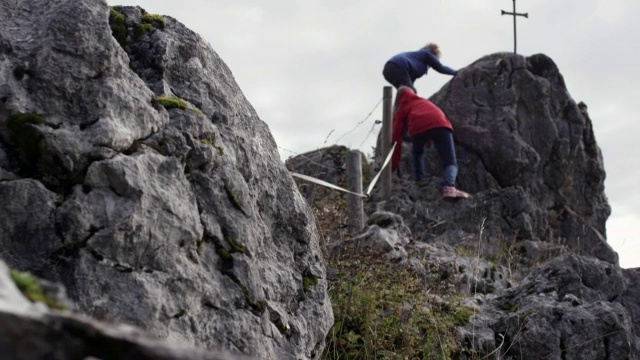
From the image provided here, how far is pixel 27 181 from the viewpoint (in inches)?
176

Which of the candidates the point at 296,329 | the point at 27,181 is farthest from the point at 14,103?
the point at 296,329

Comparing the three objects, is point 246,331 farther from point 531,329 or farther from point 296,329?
point 531,329

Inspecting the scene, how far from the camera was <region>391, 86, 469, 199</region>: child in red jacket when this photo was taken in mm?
15359

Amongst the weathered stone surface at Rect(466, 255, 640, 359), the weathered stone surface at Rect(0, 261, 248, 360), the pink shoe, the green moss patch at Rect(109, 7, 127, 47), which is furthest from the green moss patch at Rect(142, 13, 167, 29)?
the pink shoe

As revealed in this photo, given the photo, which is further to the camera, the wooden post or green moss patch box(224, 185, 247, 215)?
the wooden post

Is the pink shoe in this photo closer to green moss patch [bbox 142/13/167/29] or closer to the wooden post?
the wooden post

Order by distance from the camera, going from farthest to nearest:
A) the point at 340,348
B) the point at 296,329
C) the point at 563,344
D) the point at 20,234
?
the point at 563,344 < the point at 340,348 < the point at 296,329 < the point at 20,234

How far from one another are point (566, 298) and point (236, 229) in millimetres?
3981

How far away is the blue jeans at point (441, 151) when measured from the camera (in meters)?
15.4

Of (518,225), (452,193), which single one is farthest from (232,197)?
(518,225)

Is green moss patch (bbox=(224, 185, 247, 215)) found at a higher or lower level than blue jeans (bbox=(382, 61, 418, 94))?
lower

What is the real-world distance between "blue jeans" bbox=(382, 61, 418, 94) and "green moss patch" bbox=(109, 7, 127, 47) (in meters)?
10.9

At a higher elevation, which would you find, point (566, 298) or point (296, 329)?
point (566, 298)

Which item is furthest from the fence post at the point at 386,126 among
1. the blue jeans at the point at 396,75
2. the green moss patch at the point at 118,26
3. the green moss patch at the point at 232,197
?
the green moss patch at the point at 232,197
